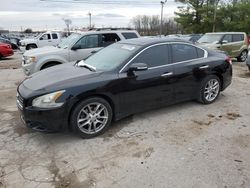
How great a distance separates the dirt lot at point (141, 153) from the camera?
3.28 m

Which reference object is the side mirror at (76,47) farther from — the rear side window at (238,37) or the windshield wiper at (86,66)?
the rear side window at (238,37)

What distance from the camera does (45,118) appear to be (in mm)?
4020

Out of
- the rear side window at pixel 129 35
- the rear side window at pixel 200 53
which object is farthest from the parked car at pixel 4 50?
the rear side window at pixel 200 53

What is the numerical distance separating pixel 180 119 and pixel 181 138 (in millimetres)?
872

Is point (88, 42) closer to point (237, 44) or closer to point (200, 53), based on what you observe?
point (200, 53)

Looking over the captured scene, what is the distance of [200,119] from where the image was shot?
5.21 metres

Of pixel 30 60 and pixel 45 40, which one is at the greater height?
pixel 45 40

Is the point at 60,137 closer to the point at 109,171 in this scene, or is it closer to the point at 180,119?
the point at 109,171

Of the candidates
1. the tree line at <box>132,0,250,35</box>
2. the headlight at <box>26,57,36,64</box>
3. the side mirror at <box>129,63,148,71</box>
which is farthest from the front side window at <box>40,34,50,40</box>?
the tree line at <box>132,0,250,35</box>

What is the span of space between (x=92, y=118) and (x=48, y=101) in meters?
0.79

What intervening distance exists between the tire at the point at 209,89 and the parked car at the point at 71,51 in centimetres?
371

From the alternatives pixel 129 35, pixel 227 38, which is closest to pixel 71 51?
pixel 129 35

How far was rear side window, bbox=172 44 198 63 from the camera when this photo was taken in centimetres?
541

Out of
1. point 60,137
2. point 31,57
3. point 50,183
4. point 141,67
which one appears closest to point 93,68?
point 141,67
